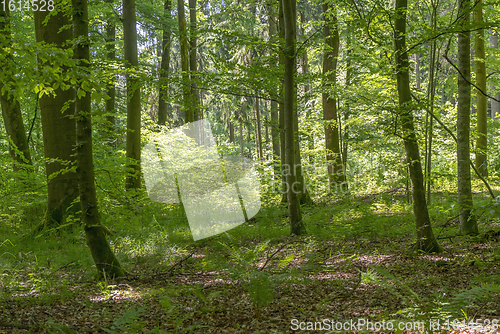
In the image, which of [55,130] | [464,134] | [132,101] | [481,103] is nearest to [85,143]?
[55,130]

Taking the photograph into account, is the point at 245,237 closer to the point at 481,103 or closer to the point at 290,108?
the point at 290,108

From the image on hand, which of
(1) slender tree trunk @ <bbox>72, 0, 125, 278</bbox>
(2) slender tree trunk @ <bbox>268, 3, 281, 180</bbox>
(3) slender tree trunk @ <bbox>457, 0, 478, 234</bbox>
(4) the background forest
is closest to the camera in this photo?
(4) the background forest

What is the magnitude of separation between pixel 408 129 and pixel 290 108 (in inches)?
108

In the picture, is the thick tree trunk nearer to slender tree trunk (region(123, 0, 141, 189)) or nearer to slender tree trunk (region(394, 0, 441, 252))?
slender tree trunk (region(123, 0, 141, 189))

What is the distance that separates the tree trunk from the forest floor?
0.53 metres

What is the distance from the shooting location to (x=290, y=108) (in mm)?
6875

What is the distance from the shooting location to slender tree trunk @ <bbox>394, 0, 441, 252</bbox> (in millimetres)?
4613

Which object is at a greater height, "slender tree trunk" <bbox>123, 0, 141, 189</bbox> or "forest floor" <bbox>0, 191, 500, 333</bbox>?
"slender tree trunk" <bbox>123, 0, 141, 189</bbox>

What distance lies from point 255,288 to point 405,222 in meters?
5.42

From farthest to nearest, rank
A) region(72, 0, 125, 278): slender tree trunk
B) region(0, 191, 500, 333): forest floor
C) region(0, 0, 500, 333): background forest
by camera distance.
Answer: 1. region(72, 0, 125, 278): slender tree trunk
2. region(0, 0, 500, 333): background forest
3. region(0, 191, 500, 333): forest floor

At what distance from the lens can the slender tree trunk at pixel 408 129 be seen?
4613 millimetres

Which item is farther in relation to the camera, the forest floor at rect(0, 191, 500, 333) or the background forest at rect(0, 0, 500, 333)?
the background forest at rect(0, 0, 500, 333)

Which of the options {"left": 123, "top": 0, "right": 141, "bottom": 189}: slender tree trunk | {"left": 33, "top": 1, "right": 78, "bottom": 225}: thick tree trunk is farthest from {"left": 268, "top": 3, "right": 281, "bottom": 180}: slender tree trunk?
{"left": 33, "top": 1, "right": 78, "bottom": 225}: thick tree trunk

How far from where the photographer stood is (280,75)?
25.6ft
